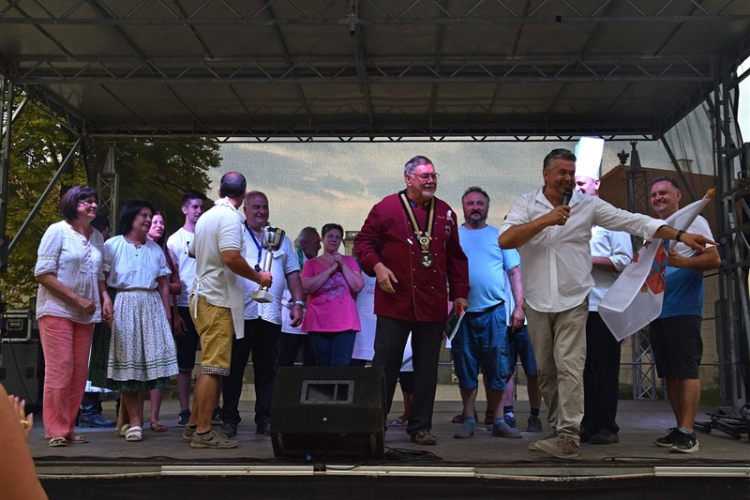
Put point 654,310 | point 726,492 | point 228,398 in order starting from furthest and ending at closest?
point 228,398
point 654,310
point 726,492

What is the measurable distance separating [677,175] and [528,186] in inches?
72.9

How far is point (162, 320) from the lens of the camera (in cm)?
531

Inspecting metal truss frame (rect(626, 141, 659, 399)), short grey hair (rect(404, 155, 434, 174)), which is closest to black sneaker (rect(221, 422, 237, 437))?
short grey hair (rect(404, 155, 434, 174))

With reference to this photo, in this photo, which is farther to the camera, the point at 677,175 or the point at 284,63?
the point at 677,175

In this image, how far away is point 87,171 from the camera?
1043 centimetres

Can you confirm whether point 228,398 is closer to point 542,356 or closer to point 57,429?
point 57,429

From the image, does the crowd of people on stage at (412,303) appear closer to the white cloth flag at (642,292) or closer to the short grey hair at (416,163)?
the short grey hair at (416,163)

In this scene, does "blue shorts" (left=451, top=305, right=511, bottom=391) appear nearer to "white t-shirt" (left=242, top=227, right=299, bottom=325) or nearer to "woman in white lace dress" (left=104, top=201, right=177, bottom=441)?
"white t-shirt" (left=242, top=227, right=299, bottom=325)

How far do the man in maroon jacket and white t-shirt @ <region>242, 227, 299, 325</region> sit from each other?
0.79m

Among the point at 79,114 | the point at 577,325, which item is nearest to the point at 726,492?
the point at 577,325

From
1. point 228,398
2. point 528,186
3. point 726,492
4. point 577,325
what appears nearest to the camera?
point 726,492

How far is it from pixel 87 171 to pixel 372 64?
4.20m

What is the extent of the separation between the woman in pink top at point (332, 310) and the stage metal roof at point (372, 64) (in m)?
2.25

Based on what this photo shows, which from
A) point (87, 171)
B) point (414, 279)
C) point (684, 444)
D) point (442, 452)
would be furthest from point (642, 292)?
point (87, 171)
